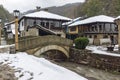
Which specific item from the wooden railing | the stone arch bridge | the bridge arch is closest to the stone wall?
the bridge arch

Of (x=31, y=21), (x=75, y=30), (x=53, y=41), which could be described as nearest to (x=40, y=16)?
(x=31, y=21)

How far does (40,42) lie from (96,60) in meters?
7.08

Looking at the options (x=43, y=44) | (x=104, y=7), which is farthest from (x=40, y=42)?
(x=104, y=7)

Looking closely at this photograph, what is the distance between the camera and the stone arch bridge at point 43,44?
23.8 m

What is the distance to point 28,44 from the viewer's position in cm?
2433

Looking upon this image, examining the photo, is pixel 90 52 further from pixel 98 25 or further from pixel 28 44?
pixel 98 25

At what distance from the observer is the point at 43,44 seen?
2736cm

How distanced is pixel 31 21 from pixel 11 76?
35.7m

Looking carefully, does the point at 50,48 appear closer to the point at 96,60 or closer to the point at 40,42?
the point at 40,42

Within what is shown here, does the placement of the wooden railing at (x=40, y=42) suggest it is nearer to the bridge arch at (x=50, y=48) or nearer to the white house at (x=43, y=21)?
the bridge arch at (x=50, y=48)

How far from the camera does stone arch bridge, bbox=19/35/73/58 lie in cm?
2382

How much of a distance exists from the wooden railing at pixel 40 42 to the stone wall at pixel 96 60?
198cm

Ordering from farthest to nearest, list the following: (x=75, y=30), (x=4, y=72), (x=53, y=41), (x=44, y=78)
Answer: (x=75, y=30)
(x=53, y=41)
(x=4, y=72)
(x=44, y=78)

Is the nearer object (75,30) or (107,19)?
(107,19)
